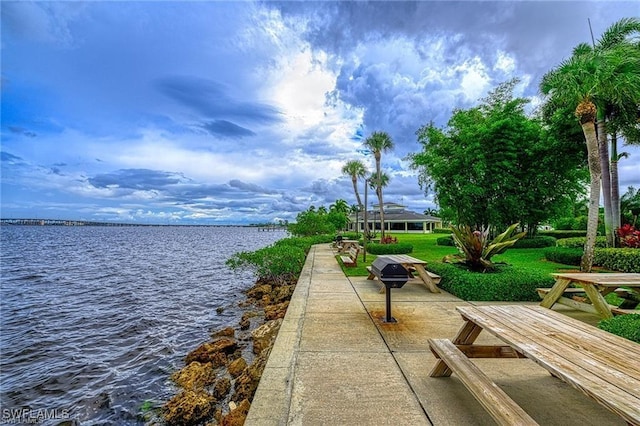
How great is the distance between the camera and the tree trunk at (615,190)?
13.6 m

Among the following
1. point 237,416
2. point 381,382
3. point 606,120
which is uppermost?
point 606,120

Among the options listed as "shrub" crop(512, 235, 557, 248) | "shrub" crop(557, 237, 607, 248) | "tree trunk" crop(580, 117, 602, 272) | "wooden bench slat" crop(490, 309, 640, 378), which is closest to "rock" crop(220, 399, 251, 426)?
"wooden bench slat" crop(490, 309, 640, 378)

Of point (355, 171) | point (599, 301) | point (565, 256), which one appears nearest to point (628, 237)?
point (565, 256)

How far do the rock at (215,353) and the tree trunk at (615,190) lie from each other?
1480 cm

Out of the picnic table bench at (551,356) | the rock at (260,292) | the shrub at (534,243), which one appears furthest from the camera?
the shrub at (534,243)

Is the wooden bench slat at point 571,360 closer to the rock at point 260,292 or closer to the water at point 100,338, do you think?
the water at point 100,338

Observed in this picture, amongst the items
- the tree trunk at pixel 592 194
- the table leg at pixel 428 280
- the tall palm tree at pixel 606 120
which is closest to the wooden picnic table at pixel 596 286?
the table leg at pixel 428 280

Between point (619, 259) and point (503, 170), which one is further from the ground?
point (503, 170)

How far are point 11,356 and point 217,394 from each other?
633 cm

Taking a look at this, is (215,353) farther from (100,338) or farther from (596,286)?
(596,286)

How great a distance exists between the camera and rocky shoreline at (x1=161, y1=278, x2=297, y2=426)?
4453 mm

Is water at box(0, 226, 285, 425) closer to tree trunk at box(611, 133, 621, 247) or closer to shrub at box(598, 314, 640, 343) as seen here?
shrub at box(598, 314, 640, 343)

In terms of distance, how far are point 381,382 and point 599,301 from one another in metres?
3.96

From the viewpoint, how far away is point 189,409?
14.9 feet
